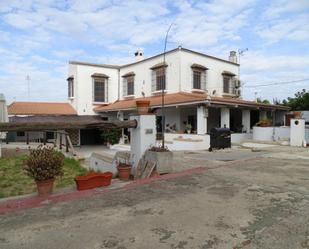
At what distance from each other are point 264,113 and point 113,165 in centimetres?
1785

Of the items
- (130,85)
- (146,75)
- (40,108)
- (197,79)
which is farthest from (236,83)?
(40,108)

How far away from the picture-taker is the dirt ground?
11.7ft

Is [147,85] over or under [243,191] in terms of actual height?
over

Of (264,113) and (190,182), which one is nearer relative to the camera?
(190,182)

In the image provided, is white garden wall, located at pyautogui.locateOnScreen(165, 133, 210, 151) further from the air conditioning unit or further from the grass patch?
the air conditioning unit

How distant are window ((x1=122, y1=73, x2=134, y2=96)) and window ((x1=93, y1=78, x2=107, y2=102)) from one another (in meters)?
1.95

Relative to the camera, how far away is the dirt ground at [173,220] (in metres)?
3.57

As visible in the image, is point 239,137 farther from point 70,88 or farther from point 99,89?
point 70,88

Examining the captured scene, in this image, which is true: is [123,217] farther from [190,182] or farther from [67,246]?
[190,182]

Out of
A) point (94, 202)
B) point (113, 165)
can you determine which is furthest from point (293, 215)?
point (113, 165)

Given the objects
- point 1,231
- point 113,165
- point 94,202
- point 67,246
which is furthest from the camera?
point 113,165

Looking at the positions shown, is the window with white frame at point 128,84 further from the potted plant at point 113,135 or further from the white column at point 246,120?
the white column at point 246,120

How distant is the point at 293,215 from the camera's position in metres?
4.57

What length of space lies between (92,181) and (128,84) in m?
21.9
